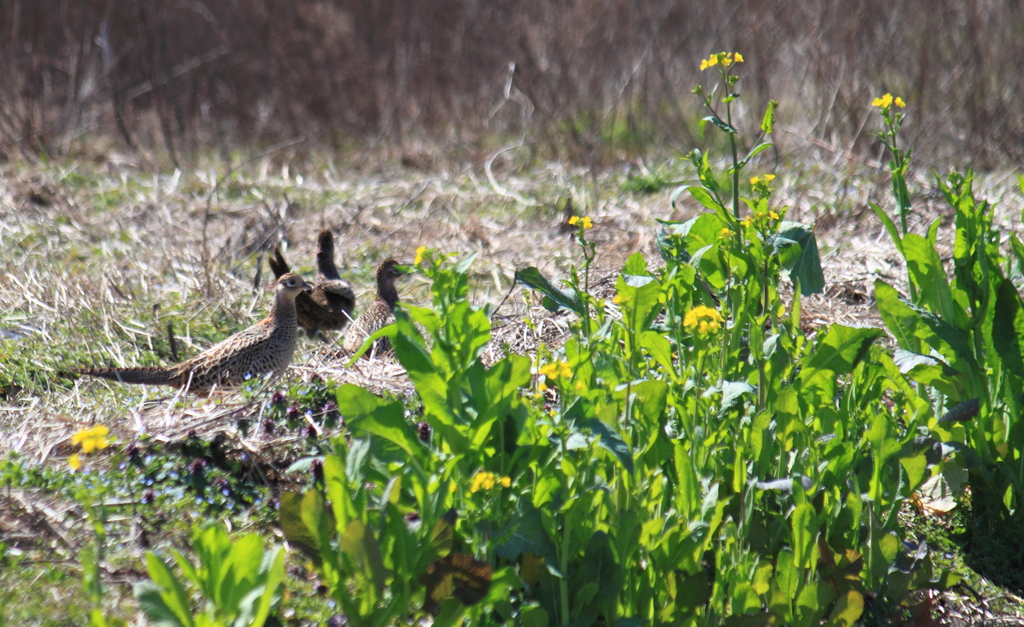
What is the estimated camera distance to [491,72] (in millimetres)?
12062

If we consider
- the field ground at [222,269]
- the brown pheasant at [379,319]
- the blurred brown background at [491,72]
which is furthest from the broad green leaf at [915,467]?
the blurred brown background at [491,72]

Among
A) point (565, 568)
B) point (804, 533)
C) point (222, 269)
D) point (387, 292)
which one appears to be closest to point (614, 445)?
point (565, 568)

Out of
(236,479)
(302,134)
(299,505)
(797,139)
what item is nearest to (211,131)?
(302,134)

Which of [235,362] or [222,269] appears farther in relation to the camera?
[222,269]

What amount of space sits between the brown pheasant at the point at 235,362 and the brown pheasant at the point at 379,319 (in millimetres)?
353

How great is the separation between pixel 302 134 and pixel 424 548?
9.64 m

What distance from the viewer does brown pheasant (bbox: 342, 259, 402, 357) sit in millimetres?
5203

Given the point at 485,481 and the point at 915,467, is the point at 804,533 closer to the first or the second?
the point at 915,467

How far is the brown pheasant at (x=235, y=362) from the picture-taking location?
469 cm

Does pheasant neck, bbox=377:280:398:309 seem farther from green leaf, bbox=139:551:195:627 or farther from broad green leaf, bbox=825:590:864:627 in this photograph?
green leaf, bbox=139:551:195:627

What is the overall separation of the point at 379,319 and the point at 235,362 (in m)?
0.94

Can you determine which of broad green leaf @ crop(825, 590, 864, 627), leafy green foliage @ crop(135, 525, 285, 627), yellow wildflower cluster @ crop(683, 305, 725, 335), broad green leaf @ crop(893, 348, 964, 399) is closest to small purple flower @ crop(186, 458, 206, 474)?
leafy green foliage @ crop(135, 525, 285, 627)

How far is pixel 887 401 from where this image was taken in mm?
4305

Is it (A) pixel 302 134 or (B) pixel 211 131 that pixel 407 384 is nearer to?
(A) pixel 302 134
